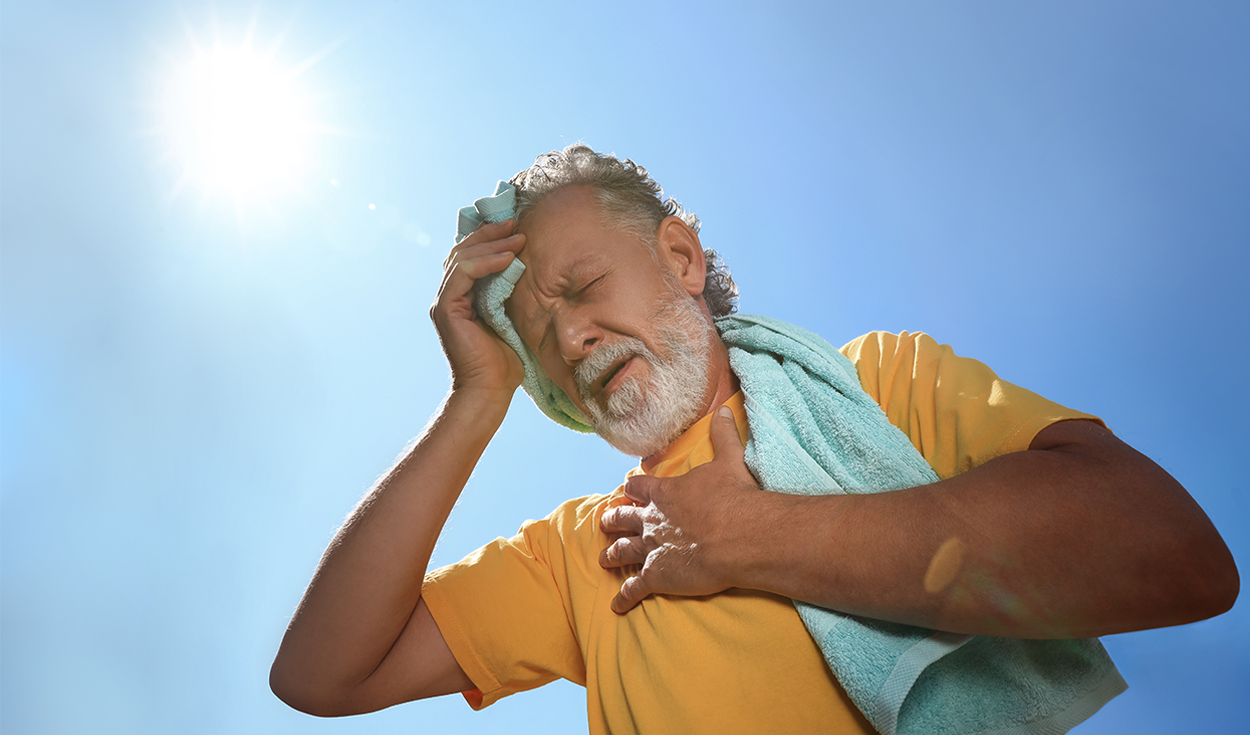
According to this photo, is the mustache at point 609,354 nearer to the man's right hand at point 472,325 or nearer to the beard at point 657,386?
the beard at point 657,386

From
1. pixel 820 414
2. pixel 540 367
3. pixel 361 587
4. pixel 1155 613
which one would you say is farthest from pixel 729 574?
pixel 540 367

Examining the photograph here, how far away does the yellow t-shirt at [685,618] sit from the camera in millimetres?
863

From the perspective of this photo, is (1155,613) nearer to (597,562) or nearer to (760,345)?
(760,345)

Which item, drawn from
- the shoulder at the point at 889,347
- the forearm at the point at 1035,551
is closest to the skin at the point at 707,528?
the forearm at the point at 1035,551

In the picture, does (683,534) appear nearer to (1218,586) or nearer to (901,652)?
(901,652)

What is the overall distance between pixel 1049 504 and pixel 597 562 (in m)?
0.74

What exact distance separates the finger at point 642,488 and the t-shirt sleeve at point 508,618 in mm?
190

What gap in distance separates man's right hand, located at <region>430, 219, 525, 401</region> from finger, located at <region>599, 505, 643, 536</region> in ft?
1.17

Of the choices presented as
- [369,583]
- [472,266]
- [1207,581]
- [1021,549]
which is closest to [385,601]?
[369,583]

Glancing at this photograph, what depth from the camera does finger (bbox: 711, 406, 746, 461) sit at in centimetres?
101

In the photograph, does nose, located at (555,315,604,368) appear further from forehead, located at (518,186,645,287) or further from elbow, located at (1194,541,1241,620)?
elbow, located at (1194,541,1241,620)

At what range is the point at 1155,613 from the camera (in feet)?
2.12

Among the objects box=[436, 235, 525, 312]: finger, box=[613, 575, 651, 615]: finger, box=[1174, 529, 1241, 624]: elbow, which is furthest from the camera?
box=[436, 235, 525, 312]: finger

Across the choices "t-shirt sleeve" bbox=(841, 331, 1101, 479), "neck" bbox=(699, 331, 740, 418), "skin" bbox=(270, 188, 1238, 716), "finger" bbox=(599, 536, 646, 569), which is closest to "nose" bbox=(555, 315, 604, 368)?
"skin" bbox=(270, 188, 1238, 716)
